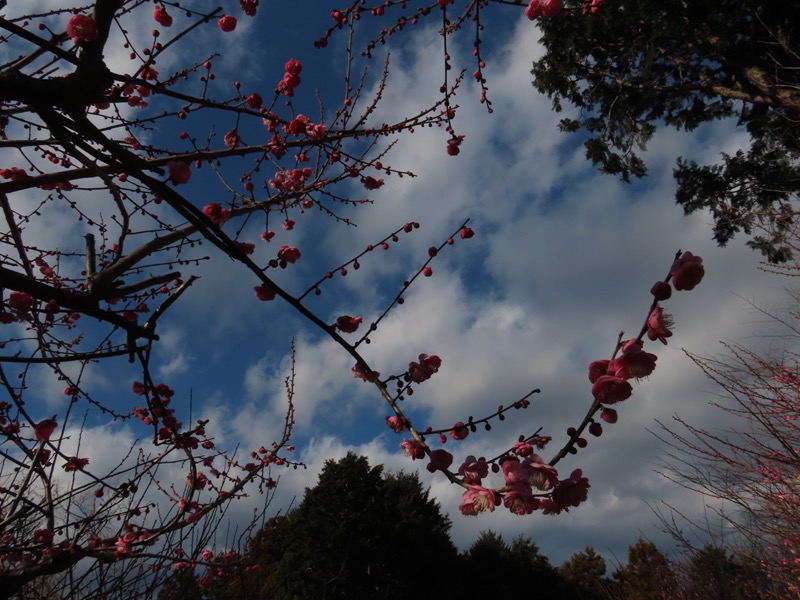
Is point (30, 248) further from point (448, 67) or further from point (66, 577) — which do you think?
point (448, 67)

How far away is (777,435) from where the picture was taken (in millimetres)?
4215

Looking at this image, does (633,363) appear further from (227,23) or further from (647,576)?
(647,576)

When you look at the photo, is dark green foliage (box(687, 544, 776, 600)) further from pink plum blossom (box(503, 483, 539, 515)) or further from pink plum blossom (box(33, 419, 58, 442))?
pink plum blossom (box(33, 419, 58, 442))

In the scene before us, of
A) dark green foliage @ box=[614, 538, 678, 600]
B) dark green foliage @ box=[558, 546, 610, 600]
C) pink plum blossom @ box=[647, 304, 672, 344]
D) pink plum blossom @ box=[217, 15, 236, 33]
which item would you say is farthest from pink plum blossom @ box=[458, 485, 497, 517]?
dark green foliage @ box=[558, 546, 610, 600]

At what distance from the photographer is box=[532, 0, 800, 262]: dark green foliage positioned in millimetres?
6734

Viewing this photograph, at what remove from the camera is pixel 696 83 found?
27.1ft

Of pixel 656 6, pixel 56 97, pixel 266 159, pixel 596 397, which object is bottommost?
pixel 596 397

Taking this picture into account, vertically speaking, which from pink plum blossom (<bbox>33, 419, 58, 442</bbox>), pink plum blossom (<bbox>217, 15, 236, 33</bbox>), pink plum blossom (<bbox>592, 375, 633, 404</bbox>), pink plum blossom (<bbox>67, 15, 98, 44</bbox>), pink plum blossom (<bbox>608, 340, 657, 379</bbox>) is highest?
pink plum blossom (<bbox>217, 15, 236, 33</bbox>)

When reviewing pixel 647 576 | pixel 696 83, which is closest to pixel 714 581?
pixel 647 576

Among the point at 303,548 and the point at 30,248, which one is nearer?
the point at 30,248

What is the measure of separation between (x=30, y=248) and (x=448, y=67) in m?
3.25

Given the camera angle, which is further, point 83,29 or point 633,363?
point 83,29

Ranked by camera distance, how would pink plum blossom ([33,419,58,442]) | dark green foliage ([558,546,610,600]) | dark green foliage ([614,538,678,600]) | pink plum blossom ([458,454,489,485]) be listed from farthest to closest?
dark green foliage ([558,546,610,600]) → dark green foliage ([614,538,678,600]) → pink plum blossom ([33,419,58,442]) → pink plum blossom ([458,454,489,485])

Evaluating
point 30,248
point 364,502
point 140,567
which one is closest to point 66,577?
point 140,567
